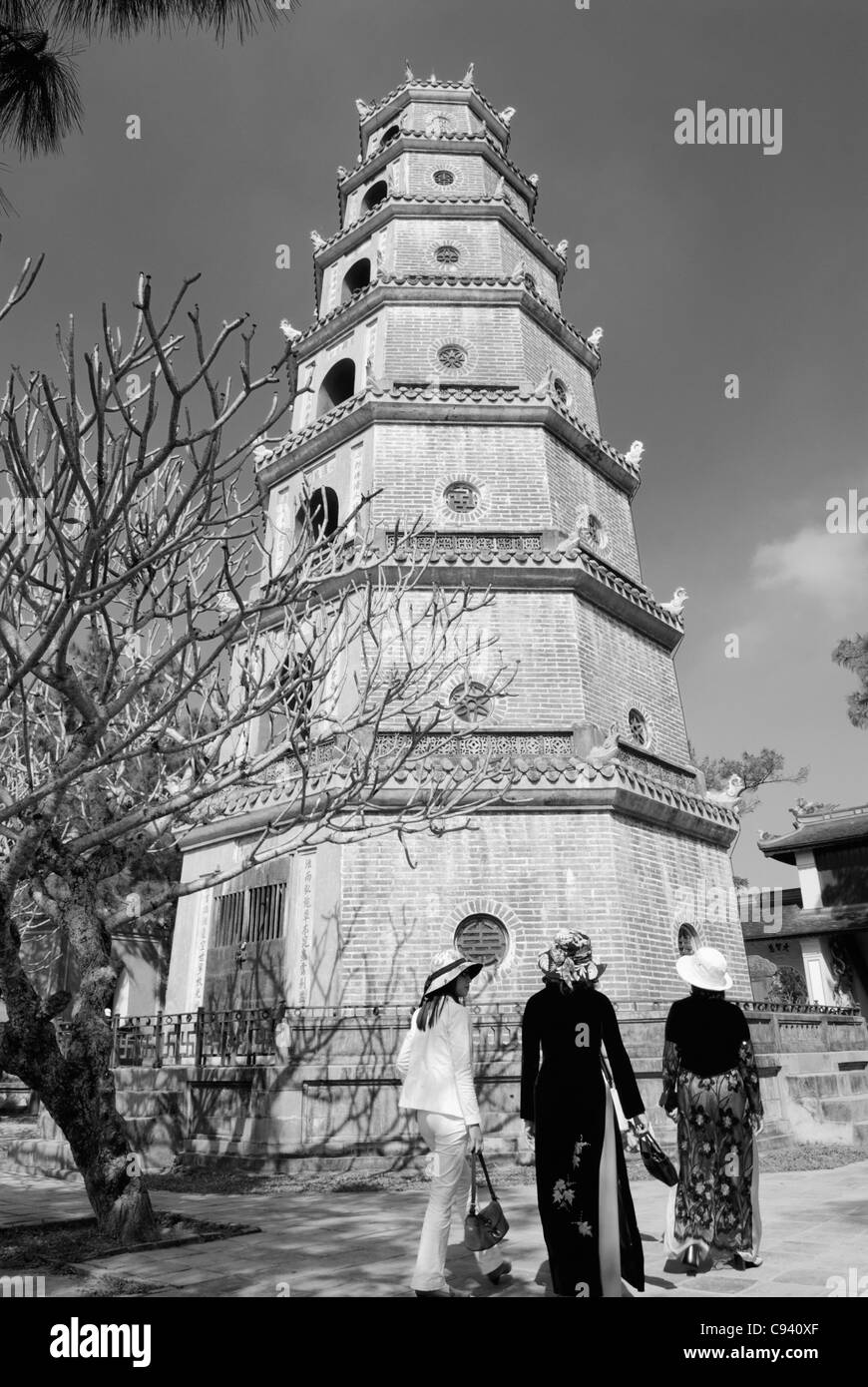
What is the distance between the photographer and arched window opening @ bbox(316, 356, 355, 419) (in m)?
18.8

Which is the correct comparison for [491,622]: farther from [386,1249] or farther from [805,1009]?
[386,1249]

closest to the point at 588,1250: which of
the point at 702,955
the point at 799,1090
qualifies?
the point at 702,955

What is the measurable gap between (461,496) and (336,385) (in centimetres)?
526

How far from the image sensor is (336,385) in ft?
63.1

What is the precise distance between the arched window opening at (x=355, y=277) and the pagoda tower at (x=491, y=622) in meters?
0.10

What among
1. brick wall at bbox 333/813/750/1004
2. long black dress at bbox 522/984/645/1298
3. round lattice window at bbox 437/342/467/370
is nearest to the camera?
long black dress at bbox 522/984/645/1298

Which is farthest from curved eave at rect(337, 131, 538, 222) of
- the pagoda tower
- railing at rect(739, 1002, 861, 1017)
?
railing at rect(739, 1002, 861, 1017)

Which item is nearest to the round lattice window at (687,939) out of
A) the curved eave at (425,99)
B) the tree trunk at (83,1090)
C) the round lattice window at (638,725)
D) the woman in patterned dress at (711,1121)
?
the round lattice window at (638,725)

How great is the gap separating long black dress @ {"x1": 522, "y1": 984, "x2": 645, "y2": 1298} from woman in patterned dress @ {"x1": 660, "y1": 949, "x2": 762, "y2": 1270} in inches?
41.9

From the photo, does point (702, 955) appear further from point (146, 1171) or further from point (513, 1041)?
point (146, 1171)

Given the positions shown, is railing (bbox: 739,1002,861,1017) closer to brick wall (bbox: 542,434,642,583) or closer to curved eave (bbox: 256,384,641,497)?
brick wall (bbox: 542,434,642,583)

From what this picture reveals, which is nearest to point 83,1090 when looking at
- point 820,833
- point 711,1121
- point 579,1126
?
point 579,1126

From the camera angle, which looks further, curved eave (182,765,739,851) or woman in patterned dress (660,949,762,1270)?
curved eave (182,765,739,851)

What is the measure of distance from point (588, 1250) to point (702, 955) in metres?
1.95
